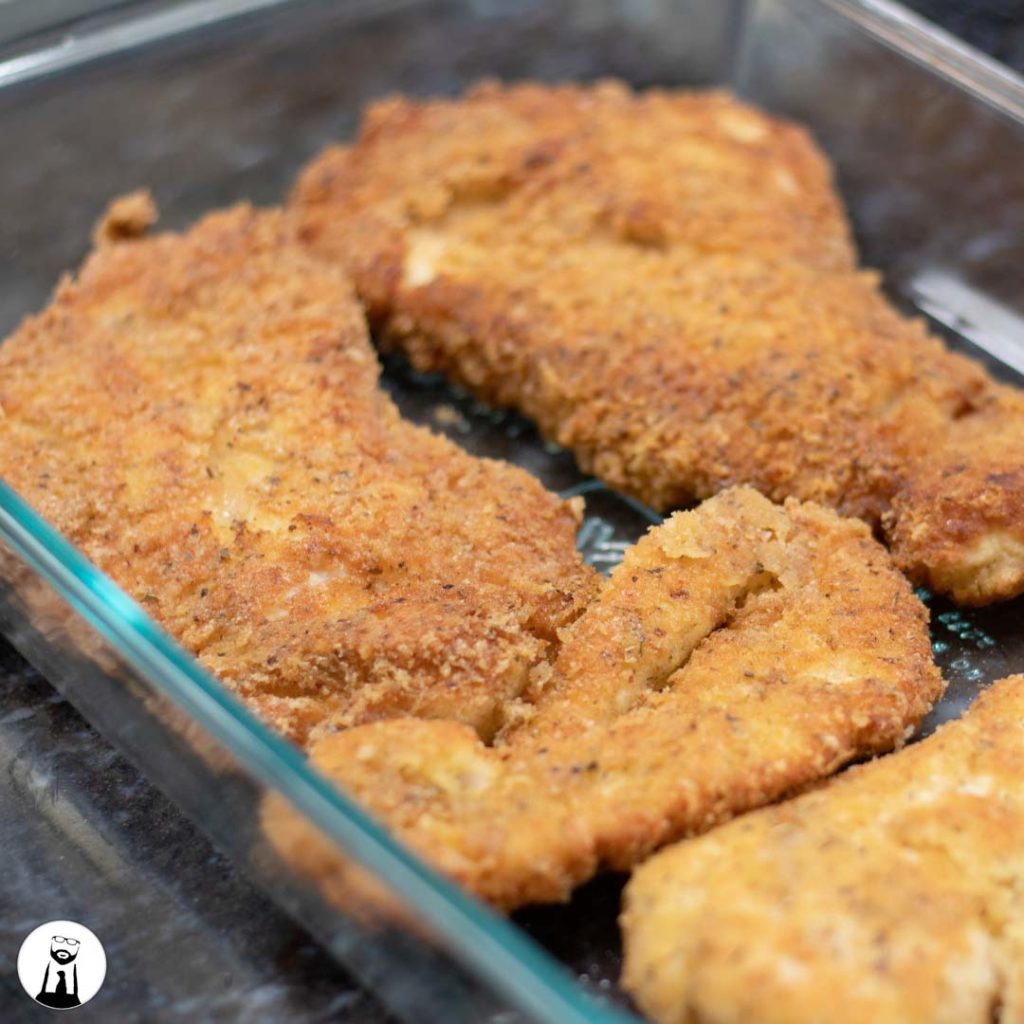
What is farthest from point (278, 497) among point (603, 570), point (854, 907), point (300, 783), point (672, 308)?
point (854, 907)

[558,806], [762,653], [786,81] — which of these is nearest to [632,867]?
[558,806]

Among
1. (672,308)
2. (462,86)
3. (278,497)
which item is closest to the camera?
(278,497)

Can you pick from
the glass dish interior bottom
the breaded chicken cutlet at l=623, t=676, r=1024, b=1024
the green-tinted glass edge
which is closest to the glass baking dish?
the glass dish interior bottom

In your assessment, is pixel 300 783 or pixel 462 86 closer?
pixel 300 783

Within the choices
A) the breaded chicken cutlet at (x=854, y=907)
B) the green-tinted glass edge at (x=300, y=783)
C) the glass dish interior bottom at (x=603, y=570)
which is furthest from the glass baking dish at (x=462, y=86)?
the breaded chicken cutlet at (x=854, y=907)

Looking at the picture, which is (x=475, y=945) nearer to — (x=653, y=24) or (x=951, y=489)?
(x=951, y=489)

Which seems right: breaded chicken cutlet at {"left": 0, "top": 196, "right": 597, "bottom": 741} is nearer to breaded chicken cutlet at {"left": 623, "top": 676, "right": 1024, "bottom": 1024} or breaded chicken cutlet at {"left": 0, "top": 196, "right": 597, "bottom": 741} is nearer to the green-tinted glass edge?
the green-tinted glass edge

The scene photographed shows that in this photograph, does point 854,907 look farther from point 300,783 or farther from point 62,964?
point 62,964
